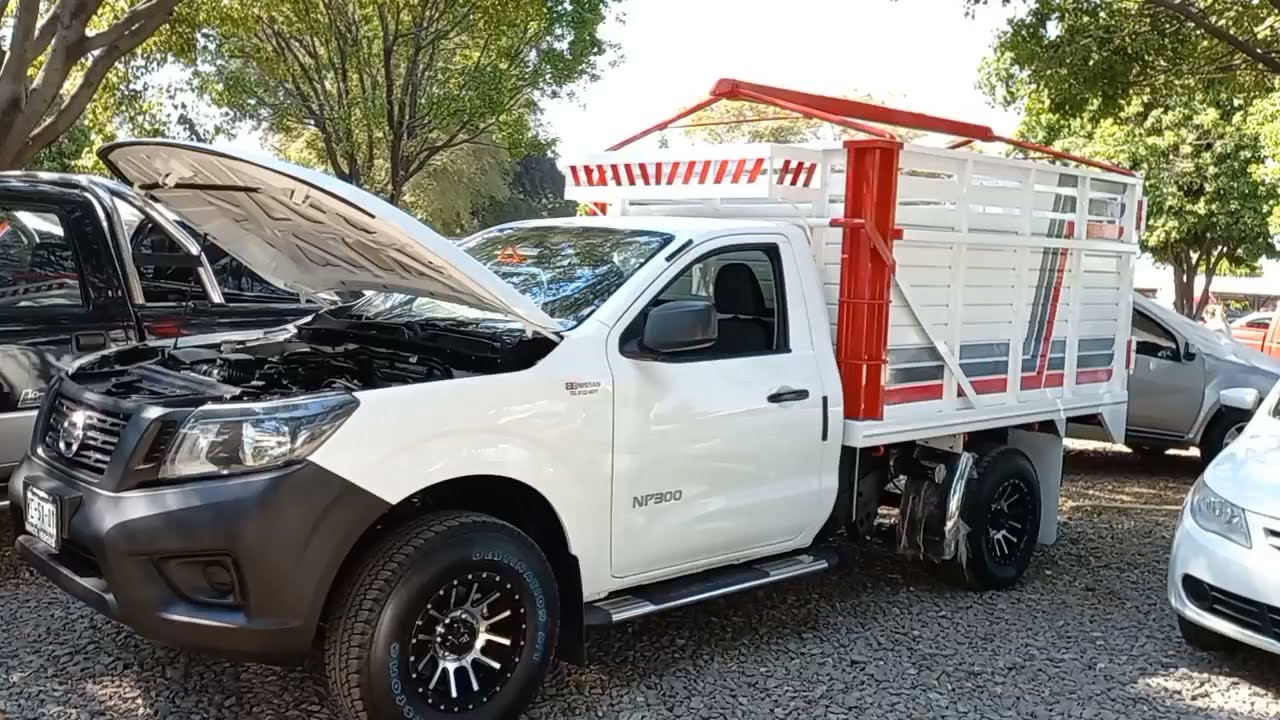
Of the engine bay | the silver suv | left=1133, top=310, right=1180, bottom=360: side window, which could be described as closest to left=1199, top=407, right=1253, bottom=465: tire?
the silver suv

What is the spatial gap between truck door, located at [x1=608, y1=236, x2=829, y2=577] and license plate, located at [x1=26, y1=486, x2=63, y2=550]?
1903mm

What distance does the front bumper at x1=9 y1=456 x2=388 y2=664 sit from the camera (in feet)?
11.2

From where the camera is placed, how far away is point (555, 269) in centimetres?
483

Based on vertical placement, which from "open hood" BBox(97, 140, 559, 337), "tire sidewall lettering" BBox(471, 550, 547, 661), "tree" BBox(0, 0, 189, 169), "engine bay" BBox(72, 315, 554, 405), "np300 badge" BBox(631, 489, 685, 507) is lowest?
"tire sidewall lettering" BBox(471, 550, 547, 661)

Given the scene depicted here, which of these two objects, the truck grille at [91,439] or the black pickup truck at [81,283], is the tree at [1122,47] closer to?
the black pickup truck at [81,283]

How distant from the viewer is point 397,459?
11.9ft

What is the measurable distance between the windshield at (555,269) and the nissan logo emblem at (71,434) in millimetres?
1337

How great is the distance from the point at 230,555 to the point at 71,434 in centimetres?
95

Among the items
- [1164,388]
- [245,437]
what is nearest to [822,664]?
[245,437]

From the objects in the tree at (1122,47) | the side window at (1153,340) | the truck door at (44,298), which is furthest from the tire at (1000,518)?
the tree at (1122,47)

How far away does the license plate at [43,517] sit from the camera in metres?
3.74

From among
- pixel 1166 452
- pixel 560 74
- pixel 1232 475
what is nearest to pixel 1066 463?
pixel 1166 452

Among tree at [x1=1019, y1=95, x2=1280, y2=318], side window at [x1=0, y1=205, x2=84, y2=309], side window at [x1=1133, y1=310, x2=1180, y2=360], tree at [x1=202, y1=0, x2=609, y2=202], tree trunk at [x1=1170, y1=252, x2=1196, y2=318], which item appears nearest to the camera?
side window at [x1=0, y1=205, x2=84, y2=309]

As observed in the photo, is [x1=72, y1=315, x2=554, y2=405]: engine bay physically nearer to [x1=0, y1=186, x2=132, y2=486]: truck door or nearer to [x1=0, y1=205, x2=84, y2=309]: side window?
[x1=0, y1=186, x2=132, y2=486]: truck door
